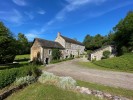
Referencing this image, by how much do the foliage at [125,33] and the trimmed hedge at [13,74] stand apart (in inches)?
968

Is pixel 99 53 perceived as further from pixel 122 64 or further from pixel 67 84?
pixel 67 84

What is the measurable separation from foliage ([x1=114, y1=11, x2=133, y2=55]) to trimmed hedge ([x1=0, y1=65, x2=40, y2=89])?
2460 centimetres

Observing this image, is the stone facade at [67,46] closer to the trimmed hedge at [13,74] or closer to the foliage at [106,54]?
the foliage at [106,54]

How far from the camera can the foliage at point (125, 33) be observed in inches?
1184

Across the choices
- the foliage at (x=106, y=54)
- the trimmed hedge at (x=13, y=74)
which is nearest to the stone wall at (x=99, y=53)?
the foliage at (x=106, y=54)

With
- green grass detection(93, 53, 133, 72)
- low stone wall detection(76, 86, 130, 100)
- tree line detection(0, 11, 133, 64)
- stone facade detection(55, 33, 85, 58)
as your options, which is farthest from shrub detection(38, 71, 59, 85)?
stone facade detection(55, 33, 85, 58)

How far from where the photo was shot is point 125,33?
32188 millimetres

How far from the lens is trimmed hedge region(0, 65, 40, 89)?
989 centimetres

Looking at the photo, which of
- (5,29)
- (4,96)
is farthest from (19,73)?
(5,29)

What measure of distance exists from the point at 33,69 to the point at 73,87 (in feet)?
15.5

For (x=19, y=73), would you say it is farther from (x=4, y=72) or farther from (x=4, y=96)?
(x=4, y=96)

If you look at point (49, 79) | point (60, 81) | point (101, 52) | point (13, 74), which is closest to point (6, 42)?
point (13, 74)

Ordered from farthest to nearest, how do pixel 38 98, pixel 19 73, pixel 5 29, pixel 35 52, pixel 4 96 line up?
pixel 35 52 < pixel 5 29 < pixel 19 73 < pixel 4 96 < pixel 38 98

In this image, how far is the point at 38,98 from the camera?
25.8ft
